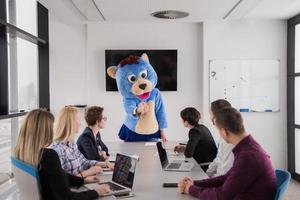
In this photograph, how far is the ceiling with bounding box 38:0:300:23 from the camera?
4496 mm

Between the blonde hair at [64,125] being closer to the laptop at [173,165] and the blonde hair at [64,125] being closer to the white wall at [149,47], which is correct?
the laptop at [173,165]

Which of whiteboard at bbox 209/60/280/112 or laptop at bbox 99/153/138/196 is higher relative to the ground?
whiteboard at bbox 209/60/280/112

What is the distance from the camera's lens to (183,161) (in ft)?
10.7

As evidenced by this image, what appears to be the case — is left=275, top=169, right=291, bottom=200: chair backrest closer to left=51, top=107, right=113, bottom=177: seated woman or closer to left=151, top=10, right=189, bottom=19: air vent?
left=51, top=107, right=113, bottom=177: seated woman

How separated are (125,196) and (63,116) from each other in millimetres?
767

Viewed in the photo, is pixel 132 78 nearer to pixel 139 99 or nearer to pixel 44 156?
pixel 139 99

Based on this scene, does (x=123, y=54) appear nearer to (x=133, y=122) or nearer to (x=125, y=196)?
(x=133, y=122)

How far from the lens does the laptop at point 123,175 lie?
2215mm

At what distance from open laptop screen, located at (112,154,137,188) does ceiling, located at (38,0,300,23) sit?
2700 millimetres

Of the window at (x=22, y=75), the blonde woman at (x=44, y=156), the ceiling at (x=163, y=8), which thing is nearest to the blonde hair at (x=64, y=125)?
the blonde woman at (x=44, y=156)

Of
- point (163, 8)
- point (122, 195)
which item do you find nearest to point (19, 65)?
point (163, 8)

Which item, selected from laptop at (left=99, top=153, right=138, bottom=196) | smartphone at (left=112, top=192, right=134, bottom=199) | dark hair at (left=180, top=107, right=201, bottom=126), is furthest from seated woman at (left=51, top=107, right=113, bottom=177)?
dark hair at (left=180, top=107, right=201, bottom=126)

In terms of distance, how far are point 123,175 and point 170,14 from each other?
329cm

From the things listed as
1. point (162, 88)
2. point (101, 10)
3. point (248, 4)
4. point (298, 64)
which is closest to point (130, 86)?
point (162, 88)
